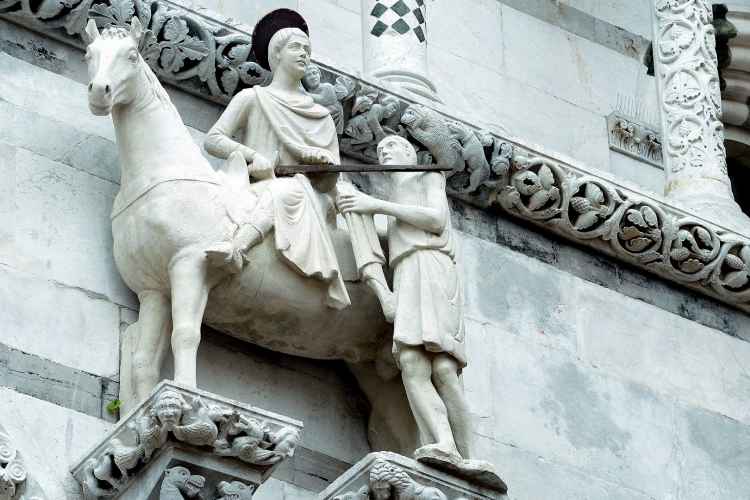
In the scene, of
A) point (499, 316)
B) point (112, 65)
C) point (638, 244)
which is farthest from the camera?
point (638, 244)

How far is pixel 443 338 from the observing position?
8070 mm

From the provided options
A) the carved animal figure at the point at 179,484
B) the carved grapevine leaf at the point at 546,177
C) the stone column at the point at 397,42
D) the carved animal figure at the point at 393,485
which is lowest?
the carved animal figure at the point at 179,484

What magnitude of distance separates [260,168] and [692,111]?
273cm

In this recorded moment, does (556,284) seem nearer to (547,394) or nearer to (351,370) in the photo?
(547,394)

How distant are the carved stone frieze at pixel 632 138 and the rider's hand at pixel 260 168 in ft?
9.45

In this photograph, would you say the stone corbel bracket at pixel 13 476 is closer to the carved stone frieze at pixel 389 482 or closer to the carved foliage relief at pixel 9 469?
the carved foliage relief at pixel 9 469

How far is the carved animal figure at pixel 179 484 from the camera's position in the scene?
7270 mm

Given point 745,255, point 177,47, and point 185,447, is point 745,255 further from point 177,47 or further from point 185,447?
point 185,447

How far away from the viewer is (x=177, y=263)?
25.6ft

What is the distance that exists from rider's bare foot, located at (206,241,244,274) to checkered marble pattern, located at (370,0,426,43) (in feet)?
6.98

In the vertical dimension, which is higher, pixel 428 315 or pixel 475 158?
pixel 475 158

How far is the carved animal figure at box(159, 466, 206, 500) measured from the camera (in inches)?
286

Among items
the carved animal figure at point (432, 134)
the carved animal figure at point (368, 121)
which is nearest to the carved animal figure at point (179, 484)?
the carved animal figure at point (368, 121)

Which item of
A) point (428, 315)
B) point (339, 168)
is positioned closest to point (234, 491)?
point (428, 315)
